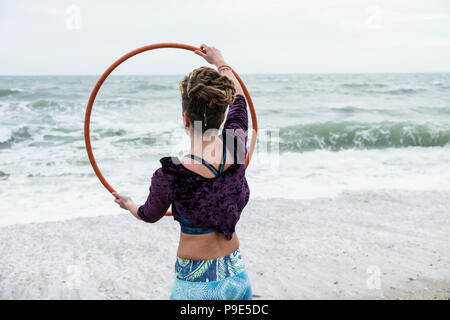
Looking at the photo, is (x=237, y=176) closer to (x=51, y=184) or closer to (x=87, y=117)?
(x=87, y=117)

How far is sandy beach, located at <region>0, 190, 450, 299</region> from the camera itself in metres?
4.84

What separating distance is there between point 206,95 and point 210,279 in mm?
770

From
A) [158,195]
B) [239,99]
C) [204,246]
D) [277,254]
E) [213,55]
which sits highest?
[213,55]

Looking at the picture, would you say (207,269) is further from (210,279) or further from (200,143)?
(200,143)

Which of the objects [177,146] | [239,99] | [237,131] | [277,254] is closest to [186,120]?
[237,131]

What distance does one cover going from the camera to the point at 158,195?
190 cm

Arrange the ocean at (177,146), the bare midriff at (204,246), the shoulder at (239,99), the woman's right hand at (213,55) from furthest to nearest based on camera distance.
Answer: the ocean at (177,146), the woman's right hand at (213,55), the shoulder at (239,99), the bare midriff at (204,246)

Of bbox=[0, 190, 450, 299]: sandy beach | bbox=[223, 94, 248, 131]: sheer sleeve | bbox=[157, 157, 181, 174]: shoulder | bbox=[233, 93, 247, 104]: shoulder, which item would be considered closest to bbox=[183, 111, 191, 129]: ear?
bbox=[157, 157, 181, 174]: shoulder

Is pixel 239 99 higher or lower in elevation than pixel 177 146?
higher

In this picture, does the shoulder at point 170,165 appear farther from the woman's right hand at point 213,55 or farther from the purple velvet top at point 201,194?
the woman's right hand at point 213,55

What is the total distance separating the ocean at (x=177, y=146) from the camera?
8.77 meters

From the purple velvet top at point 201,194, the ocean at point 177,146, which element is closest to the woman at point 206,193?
the purple velvet top at point 201,194

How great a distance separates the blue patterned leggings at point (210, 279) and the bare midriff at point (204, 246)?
2cm

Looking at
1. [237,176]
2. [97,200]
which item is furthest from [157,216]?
[97,200]
